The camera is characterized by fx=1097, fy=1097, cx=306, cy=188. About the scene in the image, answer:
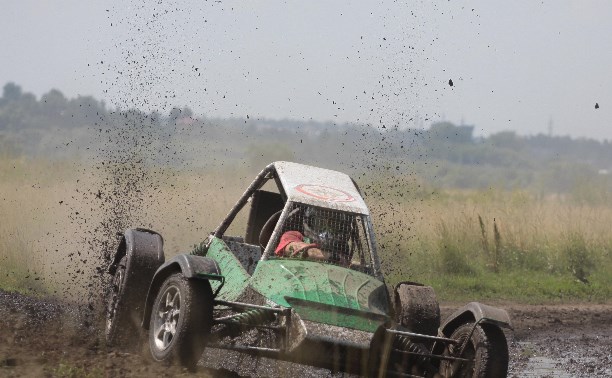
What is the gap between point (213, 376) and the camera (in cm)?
795

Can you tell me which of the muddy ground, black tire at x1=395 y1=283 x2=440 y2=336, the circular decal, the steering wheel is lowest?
the muddy ground

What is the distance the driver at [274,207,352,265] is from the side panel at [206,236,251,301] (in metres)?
0.38

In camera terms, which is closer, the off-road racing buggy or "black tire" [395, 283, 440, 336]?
the off-road racing buggy

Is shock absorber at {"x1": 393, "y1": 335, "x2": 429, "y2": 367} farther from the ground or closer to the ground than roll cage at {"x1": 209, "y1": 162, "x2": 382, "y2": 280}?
closer to the ground

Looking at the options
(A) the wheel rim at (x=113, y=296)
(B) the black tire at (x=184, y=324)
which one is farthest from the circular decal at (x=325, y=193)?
(A) the wheel rim at (x=113, y=296)

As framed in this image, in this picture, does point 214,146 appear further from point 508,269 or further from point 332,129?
point 508,269

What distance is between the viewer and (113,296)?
1036cm

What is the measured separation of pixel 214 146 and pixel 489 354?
20003mm

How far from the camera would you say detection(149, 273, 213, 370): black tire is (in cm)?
788

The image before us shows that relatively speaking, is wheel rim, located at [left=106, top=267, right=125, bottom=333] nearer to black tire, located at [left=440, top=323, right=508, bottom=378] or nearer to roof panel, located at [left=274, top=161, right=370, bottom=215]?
roof panel, located at [left=274, top=161, right=370, bottom=215]

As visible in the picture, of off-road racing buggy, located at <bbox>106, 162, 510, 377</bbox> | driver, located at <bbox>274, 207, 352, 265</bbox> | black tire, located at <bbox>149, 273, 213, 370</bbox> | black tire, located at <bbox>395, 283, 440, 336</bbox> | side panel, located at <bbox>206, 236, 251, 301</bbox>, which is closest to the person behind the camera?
off-road racing buggy, located at <bbox>106, 162, 510, 377</bbox>

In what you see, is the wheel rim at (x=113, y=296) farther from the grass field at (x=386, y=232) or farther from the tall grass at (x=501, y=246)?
the tall grass at (x=501, y=246)

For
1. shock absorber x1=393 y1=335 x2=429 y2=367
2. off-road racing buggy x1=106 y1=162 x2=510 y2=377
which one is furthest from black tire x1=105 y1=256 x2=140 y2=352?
shock absorber x1=393 y1=335 x2=429 y2=367

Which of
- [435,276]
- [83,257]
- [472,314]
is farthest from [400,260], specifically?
[472,314]
